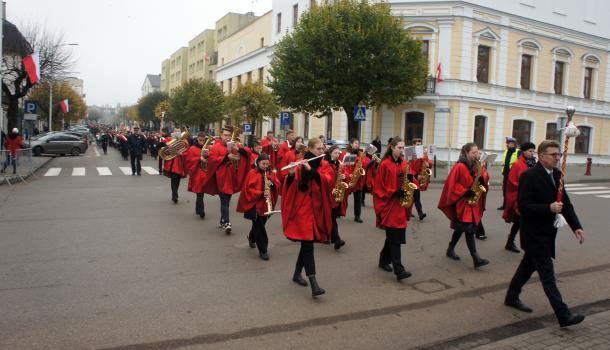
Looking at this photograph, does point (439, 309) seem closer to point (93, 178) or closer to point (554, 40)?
point (93, 178)

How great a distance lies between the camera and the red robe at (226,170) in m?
9.52

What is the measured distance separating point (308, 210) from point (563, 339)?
2.84m

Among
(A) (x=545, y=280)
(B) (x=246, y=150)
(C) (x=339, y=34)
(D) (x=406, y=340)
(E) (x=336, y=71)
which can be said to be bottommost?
(D) (x=406, y=340)

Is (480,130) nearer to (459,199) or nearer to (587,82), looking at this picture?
(587,82)

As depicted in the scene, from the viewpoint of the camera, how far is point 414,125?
1155 inches

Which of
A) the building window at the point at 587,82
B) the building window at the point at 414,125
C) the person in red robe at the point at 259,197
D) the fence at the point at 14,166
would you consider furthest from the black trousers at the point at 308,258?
the building window at the point at 587,82

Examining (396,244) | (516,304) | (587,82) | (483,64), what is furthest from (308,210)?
(587,82)

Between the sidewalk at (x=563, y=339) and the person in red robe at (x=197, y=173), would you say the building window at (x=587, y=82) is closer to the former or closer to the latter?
the person in red robe at (x=197, y=173)

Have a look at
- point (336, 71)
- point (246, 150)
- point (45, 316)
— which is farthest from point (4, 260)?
point (336, 71)

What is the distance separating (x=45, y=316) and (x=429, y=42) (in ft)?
87.3

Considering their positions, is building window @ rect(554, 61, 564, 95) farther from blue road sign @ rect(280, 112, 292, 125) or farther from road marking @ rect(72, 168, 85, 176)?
road marking @ rect(72, 168, 85, 176)

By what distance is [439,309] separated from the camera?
573cm

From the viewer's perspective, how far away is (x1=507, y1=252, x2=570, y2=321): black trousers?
16.6ft

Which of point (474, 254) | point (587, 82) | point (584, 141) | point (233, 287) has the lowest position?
point (233, 287)
